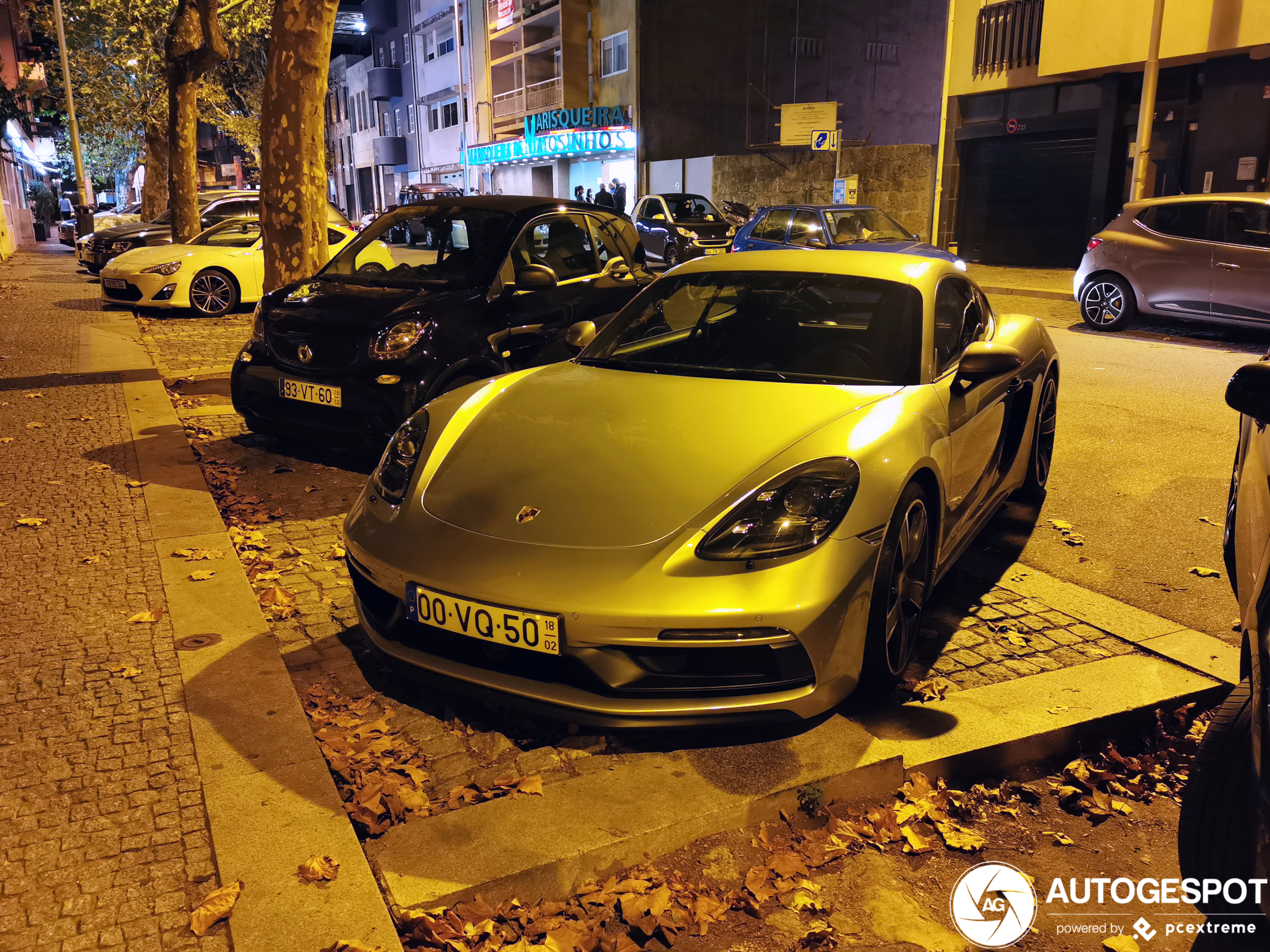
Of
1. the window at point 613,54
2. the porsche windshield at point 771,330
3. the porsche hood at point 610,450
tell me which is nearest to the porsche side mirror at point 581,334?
the porsche windshield at point 771,330

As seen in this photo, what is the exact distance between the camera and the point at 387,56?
64500mm

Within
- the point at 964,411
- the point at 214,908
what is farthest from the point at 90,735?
the point at 964,411

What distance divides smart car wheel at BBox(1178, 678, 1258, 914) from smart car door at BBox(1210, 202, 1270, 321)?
1075 centimetres

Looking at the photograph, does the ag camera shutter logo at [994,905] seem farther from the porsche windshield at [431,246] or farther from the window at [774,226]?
the window at [774,226]

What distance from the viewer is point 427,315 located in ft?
20.5

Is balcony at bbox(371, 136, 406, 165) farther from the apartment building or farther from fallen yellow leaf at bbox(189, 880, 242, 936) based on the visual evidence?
fallen yellow leaf at bbox(189, 880, 242, 936)

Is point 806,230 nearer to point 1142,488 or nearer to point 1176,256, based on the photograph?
point 1176,256

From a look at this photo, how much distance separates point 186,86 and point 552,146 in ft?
76.0

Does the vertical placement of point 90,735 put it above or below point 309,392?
below

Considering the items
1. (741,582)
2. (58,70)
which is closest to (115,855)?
(741,582)

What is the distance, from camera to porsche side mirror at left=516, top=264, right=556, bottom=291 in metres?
6.41

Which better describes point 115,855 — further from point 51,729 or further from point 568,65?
point 568,65

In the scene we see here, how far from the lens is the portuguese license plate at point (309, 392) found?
6.21 metres

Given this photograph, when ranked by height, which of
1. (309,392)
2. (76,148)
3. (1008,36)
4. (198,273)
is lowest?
(309,392)
